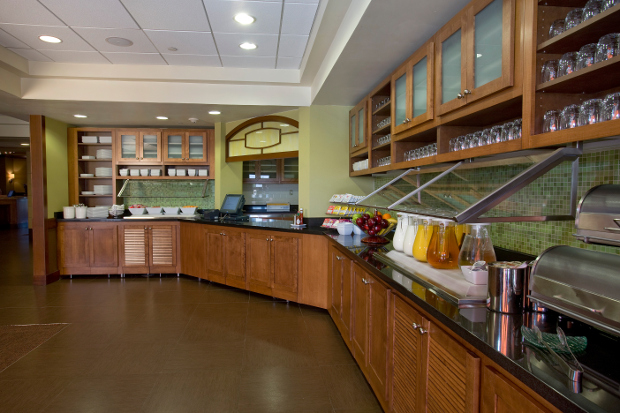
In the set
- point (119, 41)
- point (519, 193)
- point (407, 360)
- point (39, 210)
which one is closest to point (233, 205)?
point (119, 41)

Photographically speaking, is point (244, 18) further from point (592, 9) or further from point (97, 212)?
point (97, 212)

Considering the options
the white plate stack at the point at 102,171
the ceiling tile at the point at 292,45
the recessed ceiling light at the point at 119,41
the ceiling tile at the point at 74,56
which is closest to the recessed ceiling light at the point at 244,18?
the ceiling tile at the point at 292,45

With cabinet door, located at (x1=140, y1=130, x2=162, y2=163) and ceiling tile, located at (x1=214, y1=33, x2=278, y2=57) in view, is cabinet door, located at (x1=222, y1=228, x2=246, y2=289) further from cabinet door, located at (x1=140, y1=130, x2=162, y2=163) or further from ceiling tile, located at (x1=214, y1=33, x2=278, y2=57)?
cabinet door, located at (x1=140, y1=130, x2=162, y2=163)

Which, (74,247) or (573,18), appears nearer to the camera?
(573,18)

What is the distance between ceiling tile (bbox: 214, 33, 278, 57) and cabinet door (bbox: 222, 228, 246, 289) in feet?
7.53

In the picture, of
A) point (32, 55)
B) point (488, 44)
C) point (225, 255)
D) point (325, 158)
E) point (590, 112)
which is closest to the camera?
point (590, 112)

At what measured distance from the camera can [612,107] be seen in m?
1.34

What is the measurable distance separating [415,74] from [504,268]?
1984 millimetres

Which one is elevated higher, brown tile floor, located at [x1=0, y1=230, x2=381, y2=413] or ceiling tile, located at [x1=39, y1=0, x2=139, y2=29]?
ceiling tile, located at [x1=39, y1=0, x2=139, y2=29]

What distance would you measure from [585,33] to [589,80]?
0.18 metres

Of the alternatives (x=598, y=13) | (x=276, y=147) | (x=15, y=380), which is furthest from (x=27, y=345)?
(x=598, y=13)

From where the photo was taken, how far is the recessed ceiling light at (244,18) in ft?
11.5

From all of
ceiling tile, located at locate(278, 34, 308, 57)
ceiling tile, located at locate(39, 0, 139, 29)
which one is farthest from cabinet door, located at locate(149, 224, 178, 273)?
ceiling tile, located at locate(278, 34, 308, 57)

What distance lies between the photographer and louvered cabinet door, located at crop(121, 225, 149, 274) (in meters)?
6.18
